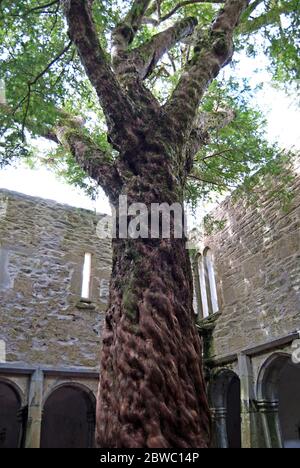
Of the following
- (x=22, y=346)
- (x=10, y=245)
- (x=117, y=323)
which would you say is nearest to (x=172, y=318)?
(x=117, y=323)

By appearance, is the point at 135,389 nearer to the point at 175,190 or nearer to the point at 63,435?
the point at 175,190

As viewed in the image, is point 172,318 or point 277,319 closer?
point 172,318

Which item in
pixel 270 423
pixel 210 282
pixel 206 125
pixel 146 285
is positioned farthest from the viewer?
pixel 210 282

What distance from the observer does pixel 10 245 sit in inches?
263

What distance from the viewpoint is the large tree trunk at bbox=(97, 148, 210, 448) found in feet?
5.47

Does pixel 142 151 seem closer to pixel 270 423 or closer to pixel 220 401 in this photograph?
pixel 270 423

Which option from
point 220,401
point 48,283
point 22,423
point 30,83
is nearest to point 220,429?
point 220,401

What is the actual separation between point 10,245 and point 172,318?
5.40m

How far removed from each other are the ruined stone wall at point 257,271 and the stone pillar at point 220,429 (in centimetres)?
97

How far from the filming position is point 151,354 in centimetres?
185

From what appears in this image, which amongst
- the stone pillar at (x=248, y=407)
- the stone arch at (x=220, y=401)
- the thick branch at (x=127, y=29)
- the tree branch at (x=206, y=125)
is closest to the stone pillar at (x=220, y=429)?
the stone arch at (x=220, y=401)

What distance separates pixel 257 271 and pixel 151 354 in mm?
4982

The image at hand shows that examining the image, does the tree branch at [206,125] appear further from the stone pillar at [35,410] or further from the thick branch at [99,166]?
the stone pillar at [35,410]

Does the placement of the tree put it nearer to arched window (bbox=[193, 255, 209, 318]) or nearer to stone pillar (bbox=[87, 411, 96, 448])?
arched window (bbox=[193, 255, 209, 318])
